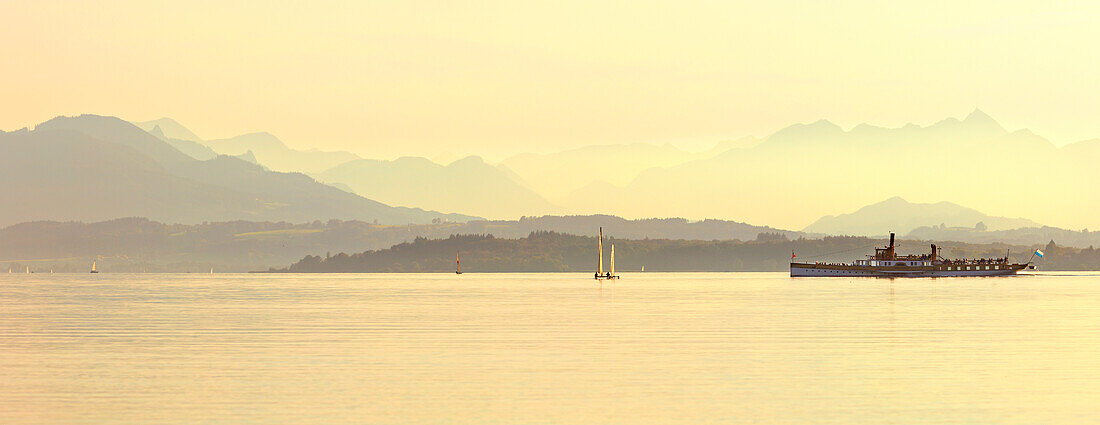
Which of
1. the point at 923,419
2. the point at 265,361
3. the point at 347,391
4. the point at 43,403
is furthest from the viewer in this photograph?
the point at 265,361

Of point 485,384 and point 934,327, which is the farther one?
point 934,327

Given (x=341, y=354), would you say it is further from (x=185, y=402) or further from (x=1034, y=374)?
(x=1034, y=374)

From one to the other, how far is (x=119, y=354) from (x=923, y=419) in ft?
122

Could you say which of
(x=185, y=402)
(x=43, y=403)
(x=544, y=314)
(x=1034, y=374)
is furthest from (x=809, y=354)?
(x=544, y=314)

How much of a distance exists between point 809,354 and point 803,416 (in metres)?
21.2

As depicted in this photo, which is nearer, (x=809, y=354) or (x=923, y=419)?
(x=923, y=419)

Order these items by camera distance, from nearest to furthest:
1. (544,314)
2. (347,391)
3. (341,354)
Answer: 1. (347,391)
2. (341,354)
3. (544,314)

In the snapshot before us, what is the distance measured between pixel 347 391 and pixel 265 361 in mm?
12750

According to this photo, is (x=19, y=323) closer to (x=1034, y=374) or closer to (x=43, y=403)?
(x=43, y=403)

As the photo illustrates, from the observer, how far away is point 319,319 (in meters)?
93.2

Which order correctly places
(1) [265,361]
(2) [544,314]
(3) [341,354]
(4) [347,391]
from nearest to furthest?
(4) [347,391]
(1) [265,361]
(3) [341,354]
(2) [544,314]

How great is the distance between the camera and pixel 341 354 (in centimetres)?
5684

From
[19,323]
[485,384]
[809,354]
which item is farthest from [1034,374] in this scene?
[19,323]

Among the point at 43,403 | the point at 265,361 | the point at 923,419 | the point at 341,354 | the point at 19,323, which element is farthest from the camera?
the point at 19,323
